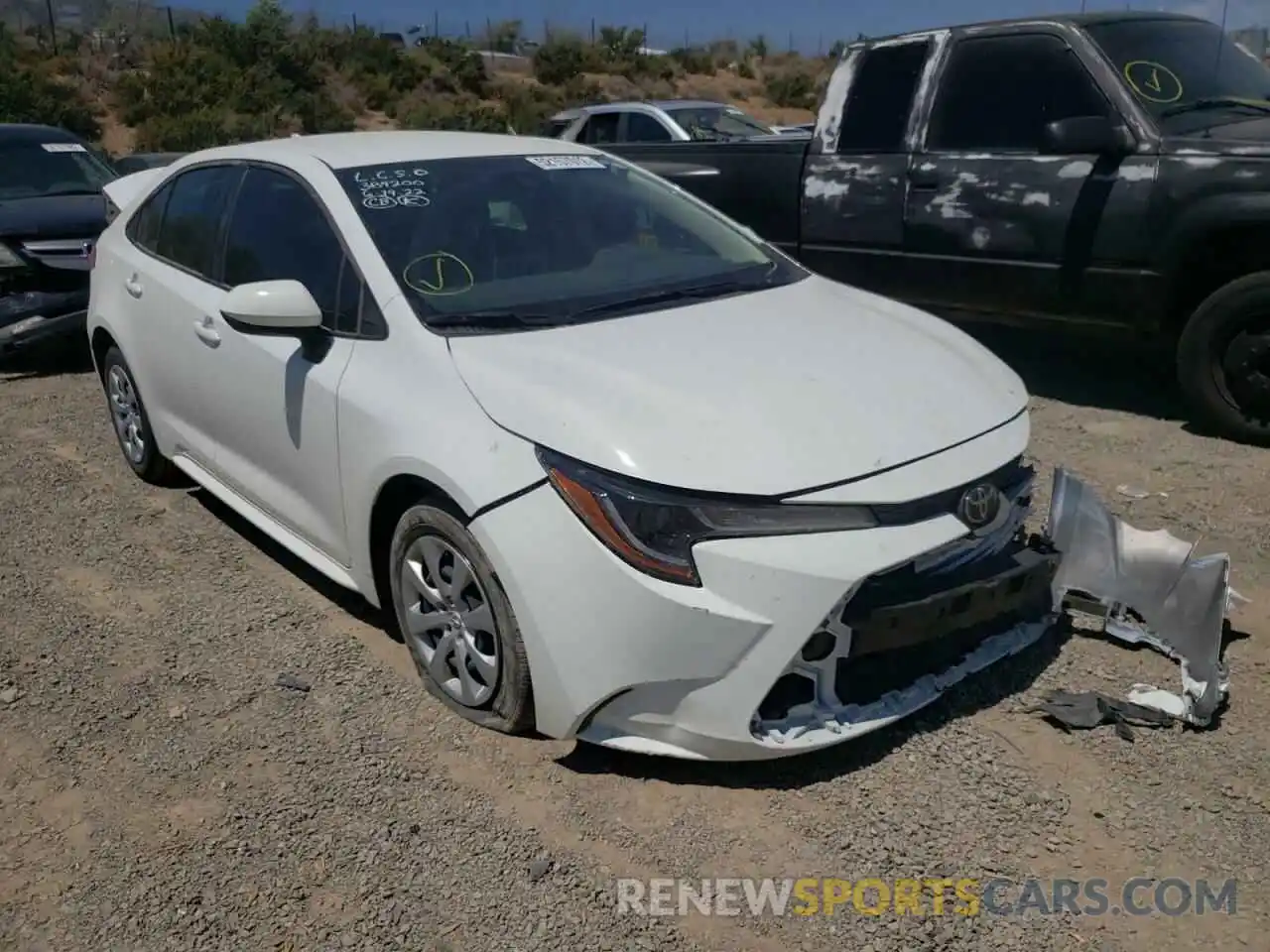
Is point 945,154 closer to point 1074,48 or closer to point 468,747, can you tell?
point 1074,48

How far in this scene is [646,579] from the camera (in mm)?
2781

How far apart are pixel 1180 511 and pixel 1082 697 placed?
1749mm

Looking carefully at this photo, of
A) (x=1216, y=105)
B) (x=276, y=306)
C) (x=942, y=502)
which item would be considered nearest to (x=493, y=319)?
(x=276, y=306)

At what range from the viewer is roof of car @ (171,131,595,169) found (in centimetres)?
408

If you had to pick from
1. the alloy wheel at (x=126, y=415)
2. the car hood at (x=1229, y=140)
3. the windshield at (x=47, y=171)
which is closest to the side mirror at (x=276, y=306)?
the alloy wheel at (x=126, y=415)

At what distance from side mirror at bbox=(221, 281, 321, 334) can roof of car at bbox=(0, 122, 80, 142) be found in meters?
7.13

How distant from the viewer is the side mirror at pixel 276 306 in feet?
11.6

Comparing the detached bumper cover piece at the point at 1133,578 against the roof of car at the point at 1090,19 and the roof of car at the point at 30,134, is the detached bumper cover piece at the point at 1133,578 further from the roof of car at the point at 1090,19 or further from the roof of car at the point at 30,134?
the roof of car at the point at 30,134

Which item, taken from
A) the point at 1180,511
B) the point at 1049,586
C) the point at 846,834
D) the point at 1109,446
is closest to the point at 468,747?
the point at 846,834

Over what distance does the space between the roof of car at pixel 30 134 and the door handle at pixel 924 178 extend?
7.10 m

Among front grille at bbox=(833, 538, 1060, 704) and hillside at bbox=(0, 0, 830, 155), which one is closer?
front grille at bbox=(833, 538, 1060, 704)

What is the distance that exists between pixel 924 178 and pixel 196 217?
3.70 meters

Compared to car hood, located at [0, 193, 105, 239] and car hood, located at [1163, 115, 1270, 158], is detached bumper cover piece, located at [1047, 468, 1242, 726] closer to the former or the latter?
car hood, located at [1163, 115, 1270, 158]

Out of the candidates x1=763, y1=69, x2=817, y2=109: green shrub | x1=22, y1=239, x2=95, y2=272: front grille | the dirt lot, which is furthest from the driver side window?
x1=763, y1=69, x2=817, y2=109: green shrub
